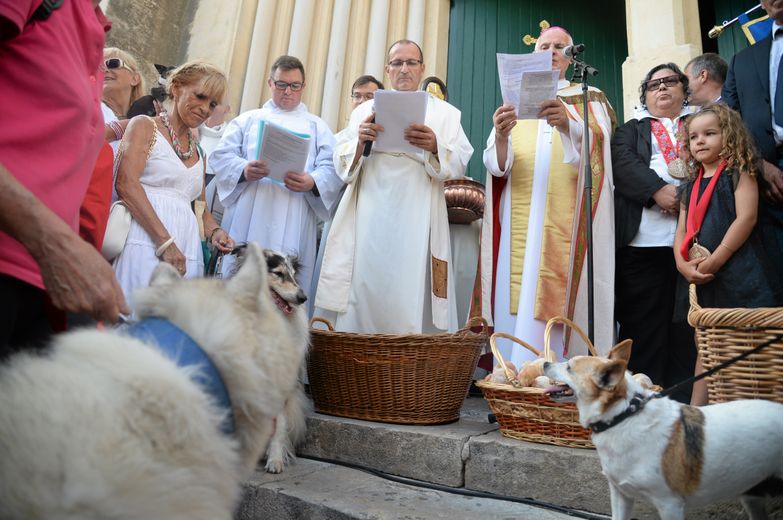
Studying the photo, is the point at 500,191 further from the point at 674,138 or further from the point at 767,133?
the point at 767,133

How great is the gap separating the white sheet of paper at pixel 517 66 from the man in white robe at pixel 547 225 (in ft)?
0.57

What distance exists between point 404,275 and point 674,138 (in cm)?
204

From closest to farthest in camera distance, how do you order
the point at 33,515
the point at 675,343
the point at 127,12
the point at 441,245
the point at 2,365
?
the point at 33,515 → the point at 2,365 → the point at 675,343 → the point at 441,245 → the point at 127,12

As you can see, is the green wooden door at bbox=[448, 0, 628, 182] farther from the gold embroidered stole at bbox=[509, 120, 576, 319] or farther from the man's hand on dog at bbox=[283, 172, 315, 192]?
the man's hand on dog at bbox=[283, 172, 315, 192]

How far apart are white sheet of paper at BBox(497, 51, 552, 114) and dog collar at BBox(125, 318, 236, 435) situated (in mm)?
2824

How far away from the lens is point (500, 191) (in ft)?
13.7

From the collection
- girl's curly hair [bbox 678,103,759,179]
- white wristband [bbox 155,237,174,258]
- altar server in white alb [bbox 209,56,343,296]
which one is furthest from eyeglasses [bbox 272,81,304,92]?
girl's curly hair [bbox 678,103,759,179]

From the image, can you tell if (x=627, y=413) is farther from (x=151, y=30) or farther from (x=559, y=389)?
(x=151, y=30)

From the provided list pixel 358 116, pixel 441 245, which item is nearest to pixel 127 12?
pixel 358 116

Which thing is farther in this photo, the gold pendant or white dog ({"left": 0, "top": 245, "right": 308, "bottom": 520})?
the gold pendant

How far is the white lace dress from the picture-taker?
2.94m

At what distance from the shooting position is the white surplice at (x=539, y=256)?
12.0ft

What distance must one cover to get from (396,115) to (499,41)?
4.14 m

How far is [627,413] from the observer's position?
1856 mm
